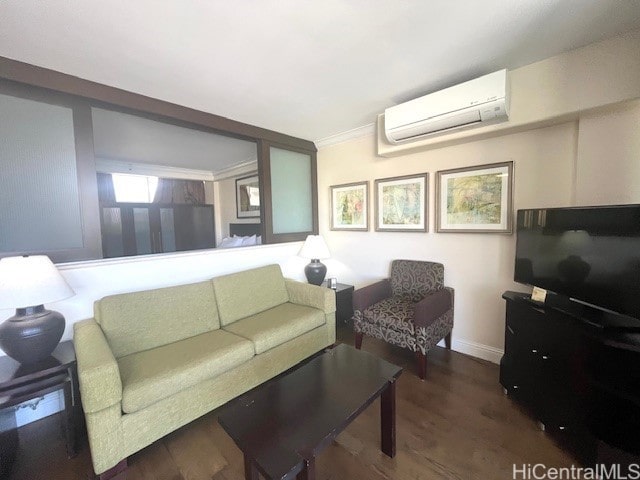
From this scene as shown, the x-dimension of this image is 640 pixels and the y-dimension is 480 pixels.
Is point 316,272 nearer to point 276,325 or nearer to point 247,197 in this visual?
point 276,325

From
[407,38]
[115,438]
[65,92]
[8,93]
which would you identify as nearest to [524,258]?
[407,38]

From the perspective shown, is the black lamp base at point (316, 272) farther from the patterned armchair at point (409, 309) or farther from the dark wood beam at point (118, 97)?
the dark wood beam at point (118, 97)

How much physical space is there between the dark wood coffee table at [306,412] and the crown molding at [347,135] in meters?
2.36

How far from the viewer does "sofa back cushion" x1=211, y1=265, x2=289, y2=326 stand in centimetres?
225

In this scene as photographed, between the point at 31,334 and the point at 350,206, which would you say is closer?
the point at 31,334

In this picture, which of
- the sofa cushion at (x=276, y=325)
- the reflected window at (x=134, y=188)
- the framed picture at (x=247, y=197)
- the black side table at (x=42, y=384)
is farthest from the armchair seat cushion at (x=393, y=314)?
the reflected window at (x=134, y=188)

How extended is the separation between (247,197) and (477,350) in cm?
395

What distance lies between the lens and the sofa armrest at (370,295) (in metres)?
2.41

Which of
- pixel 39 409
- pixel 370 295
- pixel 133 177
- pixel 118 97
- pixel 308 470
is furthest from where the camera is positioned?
pixel 133 177

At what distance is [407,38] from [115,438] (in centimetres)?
267

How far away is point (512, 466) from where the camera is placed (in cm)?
135

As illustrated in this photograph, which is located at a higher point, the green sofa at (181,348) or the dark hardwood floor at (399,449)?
the green sofa at (181,348)

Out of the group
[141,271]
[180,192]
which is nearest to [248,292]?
[141,271]

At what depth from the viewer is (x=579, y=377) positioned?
4.43ft
